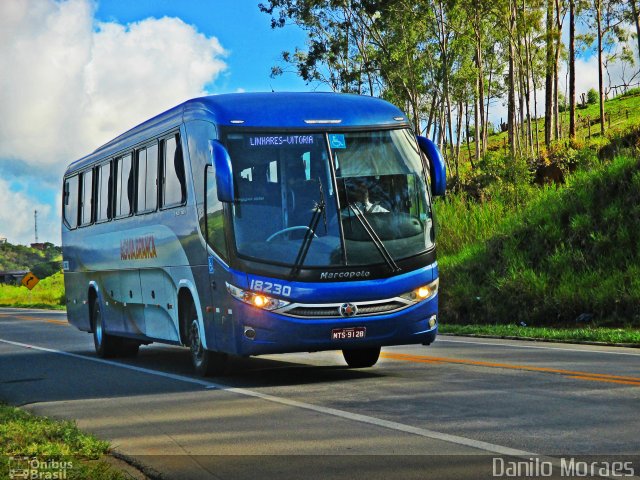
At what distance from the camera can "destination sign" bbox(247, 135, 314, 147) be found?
13219 mm

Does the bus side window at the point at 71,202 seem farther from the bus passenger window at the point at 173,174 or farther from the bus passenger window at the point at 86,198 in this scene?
the bus passenger window at the point at 173,174

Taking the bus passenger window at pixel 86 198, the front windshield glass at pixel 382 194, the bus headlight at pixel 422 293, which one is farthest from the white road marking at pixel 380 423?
the bus passenger window at pixel 86 198

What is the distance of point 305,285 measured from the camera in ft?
41.5

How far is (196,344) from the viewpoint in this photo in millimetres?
14602

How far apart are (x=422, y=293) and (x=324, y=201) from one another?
163cm

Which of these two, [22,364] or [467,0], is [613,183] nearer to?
[22,364]

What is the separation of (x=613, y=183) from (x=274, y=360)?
14.8 metres

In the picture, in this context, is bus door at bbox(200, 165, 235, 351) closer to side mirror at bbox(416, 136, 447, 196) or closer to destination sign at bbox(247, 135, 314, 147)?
destination sign at bbox(247, 135, 314, 147)

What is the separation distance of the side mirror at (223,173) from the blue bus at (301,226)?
0.01 metres

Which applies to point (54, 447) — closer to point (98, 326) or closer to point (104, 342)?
point (104, 342)

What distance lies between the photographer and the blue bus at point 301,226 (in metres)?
12.7

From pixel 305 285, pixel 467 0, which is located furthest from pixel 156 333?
pixel 467 0

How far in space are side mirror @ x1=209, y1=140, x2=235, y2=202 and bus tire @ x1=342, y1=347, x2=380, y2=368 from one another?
3.30m

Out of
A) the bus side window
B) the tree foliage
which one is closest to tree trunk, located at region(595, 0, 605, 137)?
the tree foliage
